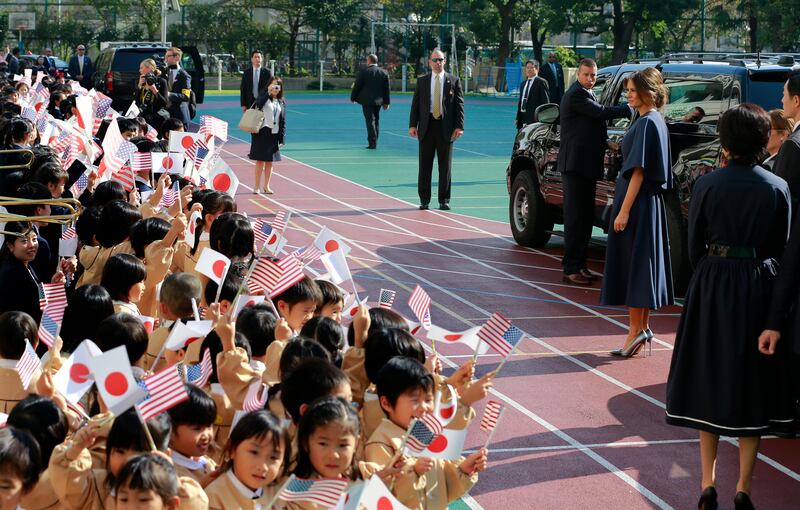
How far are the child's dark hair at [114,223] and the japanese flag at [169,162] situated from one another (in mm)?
2299

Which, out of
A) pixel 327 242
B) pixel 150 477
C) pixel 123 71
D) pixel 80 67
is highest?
pixel 80 67

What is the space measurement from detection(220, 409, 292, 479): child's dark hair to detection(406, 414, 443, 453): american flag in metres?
0.43

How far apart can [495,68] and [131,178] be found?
39005 mm

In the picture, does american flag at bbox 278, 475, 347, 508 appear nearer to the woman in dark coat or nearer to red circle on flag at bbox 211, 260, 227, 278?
red circle on flag at bbox 211, 260, 227, 278

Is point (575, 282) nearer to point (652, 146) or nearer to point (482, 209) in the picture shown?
point (652, 146)

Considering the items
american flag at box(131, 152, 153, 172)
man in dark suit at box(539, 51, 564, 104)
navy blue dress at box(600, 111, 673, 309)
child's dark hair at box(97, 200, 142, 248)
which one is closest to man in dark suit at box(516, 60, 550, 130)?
man in dark suit at box(539, 51, 564, 104)

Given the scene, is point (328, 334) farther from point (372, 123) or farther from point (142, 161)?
point (372, 123)

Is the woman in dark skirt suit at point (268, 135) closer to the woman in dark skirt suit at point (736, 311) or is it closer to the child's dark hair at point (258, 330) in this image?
the child's dark hair at point (258, 330)

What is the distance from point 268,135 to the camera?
1617cm

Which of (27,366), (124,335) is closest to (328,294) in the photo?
(124,335)

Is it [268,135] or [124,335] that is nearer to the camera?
[124,335]

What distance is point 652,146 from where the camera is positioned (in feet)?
27.7

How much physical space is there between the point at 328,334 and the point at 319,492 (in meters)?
1.95

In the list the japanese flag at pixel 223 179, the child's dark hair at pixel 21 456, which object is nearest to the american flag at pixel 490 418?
the child's dark hair at pixel 21 456
